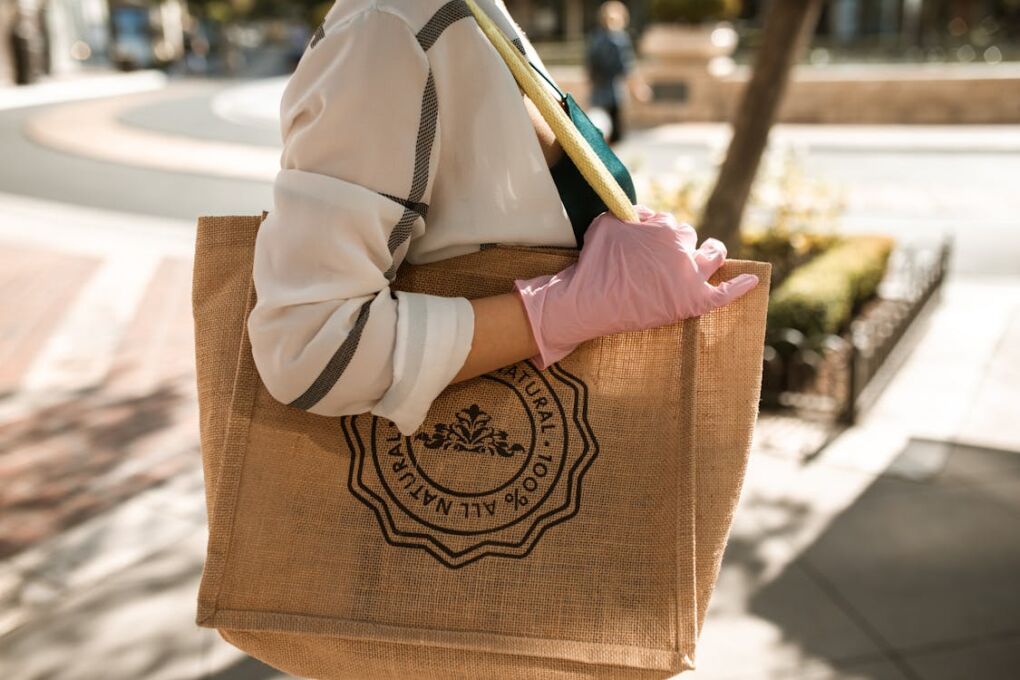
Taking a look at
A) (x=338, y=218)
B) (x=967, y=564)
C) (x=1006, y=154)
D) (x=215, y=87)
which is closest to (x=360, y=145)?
(x=338, y=218)

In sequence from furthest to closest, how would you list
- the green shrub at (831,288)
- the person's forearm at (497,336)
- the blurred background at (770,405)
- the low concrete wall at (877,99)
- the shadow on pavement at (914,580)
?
the low concrete wall at (877,99) < the green shrub at (831,288) < the blurred background at (770,405) < the shadow on pavement at (914,580) < the person's forearm at (497,336)

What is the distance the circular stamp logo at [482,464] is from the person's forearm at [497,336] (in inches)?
1.7

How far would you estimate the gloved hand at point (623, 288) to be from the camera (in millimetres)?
1246

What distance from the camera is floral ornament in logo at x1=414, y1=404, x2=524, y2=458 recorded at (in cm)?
128

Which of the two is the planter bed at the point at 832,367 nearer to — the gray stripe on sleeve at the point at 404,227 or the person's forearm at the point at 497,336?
the person's forearm at the point at 497,336

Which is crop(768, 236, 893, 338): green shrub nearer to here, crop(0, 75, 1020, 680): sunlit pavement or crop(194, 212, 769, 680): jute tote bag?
crop(0, 75, 1020, 680): sunlit pavement

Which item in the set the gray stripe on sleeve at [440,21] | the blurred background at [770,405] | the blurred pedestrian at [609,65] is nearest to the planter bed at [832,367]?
the blurred background at [770,405]

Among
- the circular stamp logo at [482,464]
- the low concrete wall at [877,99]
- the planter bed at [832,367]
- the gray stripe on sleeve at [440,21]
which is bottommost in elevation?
the low concrete wall at [877,99]

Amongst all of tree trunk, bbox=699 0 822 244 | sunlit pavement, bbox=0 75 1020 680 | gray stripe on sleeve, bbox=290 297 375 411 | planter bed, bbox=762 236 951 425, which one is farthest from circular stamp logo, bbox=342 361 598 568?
tree trunk, bbox=699 0 822 244

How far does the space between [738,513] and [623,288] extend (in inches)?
118

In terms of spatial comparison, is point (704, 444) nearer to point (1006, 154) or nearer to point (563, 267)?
point (563, 267)

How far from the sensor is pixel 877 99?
18328mm

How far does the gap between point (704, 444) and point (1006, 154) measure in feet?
51.8

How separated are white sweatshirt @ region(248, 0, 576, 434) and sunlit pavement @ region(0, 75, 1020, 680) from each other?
2199 millimetres
